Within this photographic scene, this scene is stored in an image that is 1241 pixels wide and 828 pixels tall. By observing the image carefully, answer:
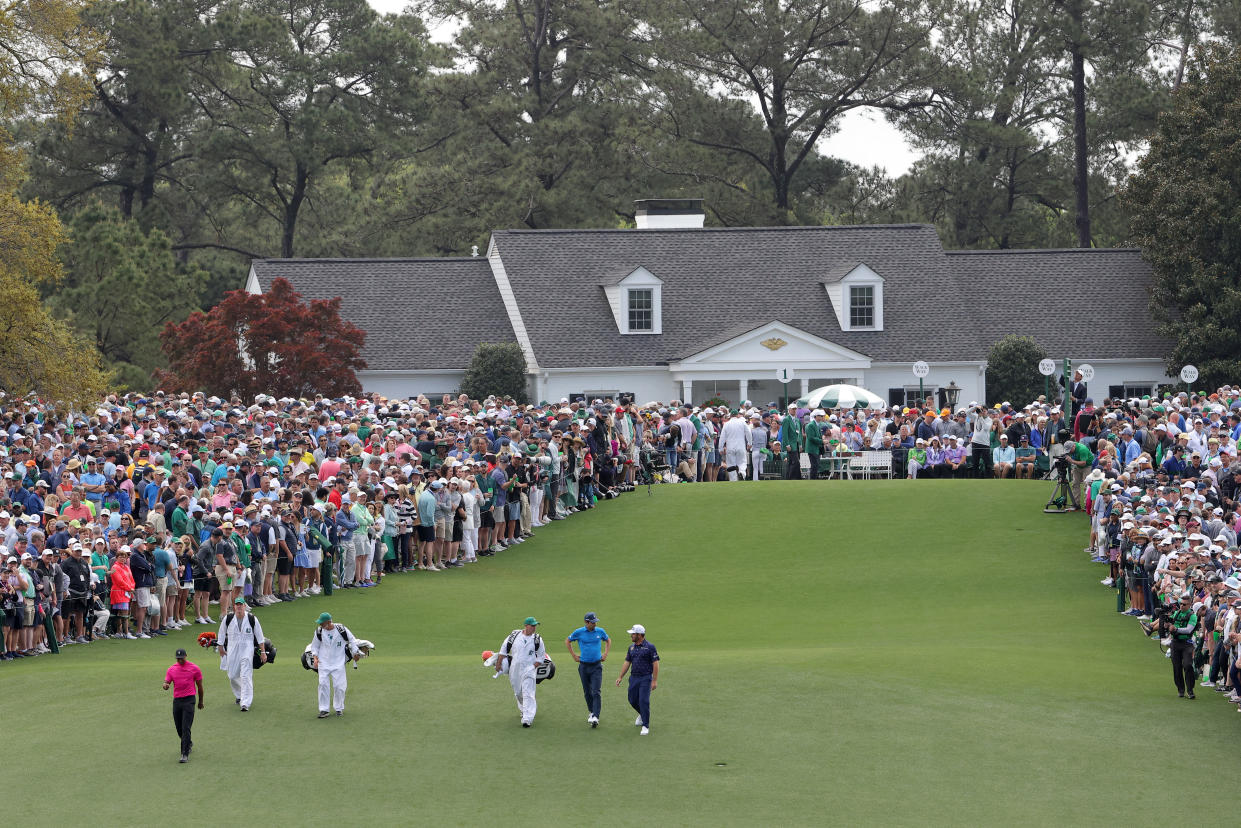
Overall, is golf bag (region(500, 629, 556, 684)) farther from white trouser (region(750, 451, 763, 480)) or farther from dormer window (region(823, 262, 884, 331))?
dormer window (region(823, 262, 884, 331))

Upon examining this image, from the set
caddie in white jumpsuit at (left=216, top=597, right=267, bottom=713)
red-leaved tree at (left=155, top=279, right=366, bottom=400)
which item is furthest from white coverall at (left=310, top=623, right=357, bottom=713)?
red-leaved tree at (left=155, top=279, right=366, bottom=400)

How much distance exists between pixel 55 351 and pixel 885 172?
43810 mm

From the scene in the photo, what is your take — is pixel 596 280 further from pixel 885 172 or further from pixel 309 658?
pixel 309 658

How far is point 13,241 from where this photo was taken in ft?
123

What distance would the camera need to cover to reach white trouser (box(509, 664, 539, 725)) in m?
22.2

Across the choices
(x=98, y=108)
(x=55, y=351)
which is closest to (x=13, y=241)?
(x=55, y=351)

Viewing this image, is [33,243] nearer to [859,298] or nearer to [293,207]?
[859,298]

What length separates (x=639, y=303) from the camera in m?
57.1

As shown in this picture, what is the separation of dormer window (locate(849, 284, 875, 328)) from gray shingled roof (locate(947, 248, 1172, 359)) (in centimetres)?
406

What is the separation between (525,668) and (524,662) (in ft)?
0.32

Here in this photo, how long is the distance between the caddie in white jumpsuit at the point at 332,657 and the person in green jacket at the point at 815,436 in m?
22.0

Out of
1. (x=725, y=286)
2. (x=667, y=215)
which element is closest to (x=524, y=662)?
(x=725, y=286)

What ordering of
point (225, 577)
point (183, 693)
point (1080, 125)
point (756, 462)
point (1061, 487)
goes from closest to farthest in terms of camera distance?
point (183, 693)
point (225, 577)
point (1061, 487)
point (756, 462)
point (1080, 125)

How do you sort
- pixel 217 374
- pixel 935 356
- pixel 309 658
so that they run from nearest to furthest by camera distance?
pixel 309 658 < pixel 217 374 < pixel 935 356
